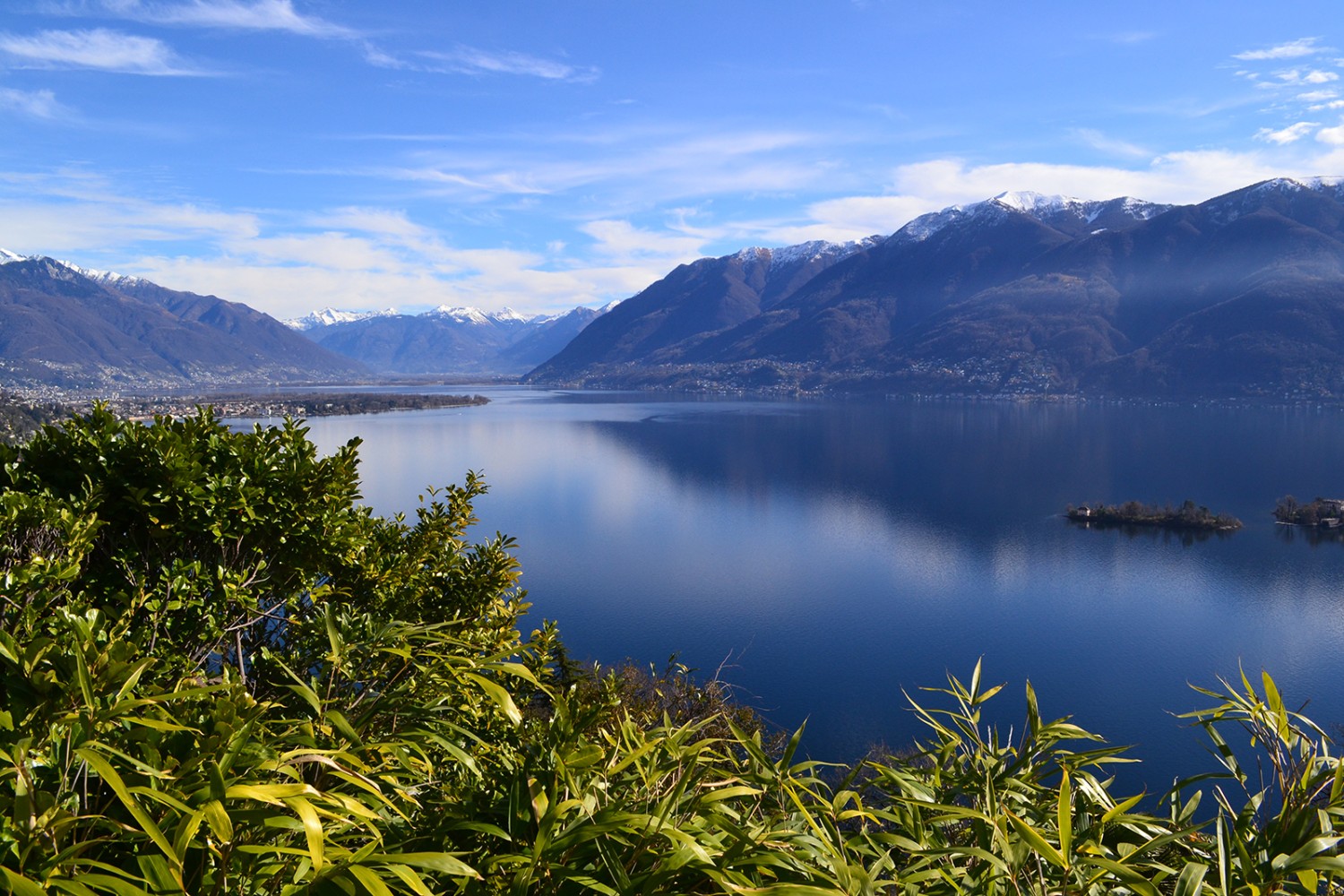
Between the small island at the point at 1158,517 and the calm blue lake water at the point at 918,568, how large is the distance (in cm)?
103

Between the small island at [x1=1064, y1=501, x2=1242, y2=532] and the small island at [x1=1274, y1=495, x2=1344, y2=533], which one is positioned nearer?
the small island at [x1=1274, y1=495, x2=1344, y2=533]

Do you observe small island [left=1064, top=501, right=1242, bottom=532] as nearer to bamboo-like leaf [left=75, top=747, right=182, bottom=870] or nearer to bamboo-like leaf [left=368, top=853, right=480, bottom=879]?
bamboo-like leaf [left=368, top=853, right=480, bottom=879]

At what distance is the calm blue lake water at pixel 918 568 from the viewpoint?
23781 millimetres

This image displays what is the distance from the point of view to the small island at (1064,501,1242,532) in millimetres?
41219

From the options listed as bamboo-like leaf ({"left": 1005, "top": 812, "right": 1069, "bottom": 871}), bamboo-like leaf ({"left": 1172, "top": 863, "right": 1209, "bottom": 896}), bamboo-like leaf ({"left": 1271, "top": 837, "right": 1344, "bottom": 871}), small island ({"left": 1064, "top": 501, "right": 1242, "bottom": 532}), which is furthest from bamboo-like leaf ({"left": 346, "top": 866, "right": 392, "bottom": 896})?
small island ({"left": 1064, "top": 501, "right": 1242, "bottom": 532})

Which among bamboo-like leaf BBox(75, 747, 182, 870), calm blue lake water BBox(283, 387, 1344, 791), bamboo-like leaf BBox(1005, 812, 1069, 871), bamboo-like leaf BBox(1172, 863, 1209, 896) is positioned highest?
bamboo-like leaf BBox(75, 747, 182, 870)

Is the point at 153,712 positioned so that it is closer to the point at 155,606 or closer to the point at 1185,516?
the point at 155,606

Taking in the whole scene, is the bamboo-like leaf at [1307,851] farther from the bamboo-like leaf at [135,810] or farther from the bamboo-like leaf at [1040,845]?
the bamboo-like leaf at [135,810]

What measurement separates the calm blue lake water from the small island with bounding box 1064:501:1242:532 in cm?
103

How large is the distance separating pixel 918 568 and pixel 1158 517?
17.1 meters

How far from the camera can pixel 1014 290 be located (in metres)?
176

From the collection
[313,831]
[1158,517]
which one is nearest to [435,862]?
[313,831]

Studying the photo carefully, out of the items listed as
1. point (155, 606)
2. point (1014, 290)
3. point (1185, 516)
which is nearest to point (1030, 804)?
point (155, 606)

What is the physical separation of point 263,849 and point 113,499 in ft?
10.1
